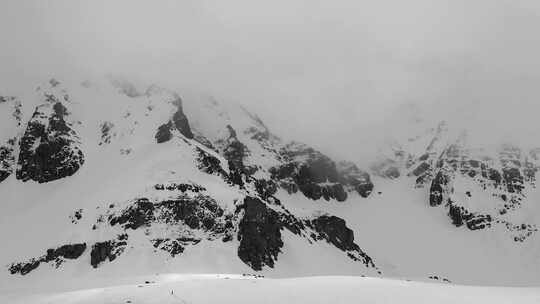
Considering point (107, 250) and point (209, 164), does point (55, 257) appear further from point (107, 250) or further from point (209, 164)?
point (209, 164)

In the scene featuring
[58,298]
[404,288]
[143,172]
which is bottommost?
[58,298]

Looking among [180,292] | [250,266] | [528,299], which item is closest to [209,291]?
[180,292]

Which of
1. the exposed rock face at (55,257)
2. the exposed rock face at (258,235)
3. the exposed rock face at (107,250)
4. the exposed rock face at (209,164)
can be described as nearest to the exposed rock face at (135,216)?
the exposed rock face at (107,250)

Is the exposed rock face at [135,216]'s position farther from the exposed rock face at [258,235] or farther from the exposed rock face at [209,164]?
the exposed rock face at [209,164]

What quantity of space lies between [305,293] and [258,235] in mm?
125111

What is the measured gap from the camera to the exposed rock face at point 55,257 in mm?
149875

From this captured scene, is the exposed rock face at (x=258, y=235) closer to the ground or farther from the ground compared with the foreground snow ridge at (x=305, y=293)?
farther from the ground

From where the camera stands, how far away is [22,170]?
652 feet

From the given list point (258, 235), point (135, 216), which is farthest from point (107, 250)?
point (258, 235)

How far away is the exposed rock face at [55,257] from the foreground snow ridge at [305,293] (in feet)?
357

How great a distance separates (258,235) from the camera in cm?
16862

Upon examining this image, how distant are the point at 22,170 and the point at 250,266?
81732mm

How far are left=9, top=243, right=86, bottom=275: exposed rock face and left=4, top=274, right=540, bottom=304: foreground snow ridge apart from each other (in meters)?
109

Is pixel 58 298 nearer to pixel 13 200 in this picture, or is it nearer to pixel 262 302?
pixel 262 302
